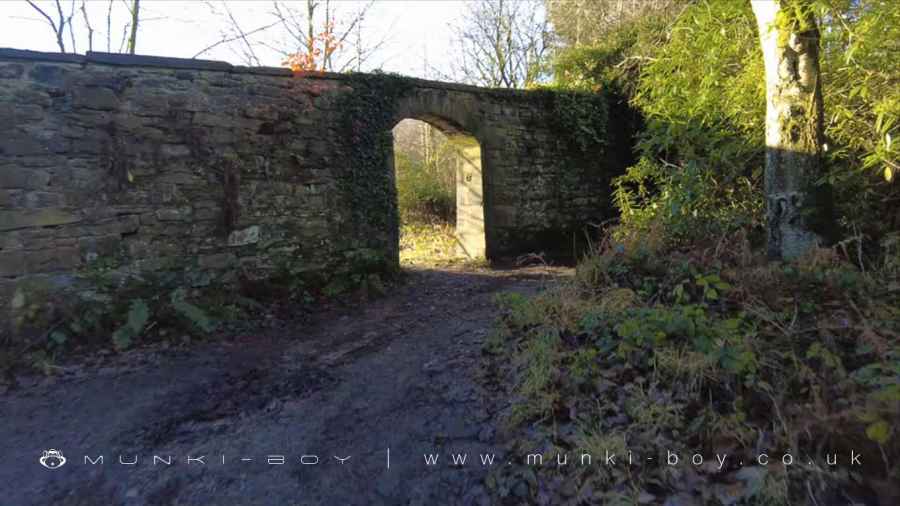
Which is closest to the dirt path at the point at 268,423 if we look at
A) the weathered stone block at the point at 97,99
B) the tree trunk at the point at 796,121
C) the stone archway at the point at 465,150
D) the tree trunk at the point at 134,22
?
the weathered stone block at the point at 97,99

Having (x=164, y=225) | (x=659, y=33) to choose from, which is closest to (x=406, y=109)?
(x=164, y=225)

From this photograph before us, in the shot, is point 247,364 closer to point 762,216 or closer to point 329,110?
point 329,110

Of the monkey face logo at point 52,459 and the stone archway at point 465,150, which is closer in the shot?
the monkey face logo at point 52,459

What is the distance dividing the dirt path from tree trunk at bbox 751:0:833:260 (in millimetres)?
2599

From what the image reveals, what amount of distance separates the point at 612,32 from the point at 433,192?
16.1 feet

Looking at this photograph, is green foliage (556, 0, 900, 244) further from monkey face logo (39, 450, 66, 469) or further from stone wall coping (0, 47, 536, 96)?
Result: monkey face logo (39, 450, 66, 469)

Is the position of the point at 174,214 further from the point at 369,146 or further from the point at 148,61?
the point at 369,146

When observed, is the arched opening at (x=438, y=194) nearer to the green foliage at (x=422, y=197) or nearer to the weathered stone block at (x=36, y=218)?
the green foliage at (x=422, y=197)

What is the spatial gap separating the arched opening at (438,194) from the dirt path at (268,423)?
11.0 feet

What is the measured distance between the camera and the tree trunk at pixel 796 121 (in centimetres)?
385

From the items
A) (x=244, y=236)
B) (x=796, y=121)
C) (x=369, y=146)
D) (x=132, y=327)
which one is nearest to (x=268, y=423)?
(x=132, y=327)

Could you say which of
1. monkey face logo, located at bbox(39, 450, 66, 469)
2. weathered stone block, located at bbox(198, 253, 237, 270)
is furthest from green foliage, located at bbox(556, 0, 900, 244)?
monkey face logo, located at bbox(39, 450, 66, 469)

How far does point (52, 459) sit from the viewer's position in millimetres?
2721

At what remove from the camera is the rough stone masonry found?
4281 mm
